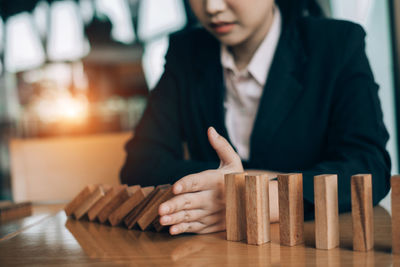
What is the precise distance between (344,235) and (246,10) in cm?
54

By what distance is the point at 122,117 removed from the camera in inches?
242

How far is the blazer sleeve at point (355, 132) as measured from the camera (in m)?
0.76

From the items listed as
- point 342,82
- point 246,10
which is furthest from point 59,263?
point 342,82

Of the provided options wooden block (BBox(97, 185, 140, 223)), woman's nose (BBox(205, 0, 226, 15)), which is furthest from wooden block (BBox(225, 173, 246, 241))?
woman's nose (BBox(205, 0, 226, 15))

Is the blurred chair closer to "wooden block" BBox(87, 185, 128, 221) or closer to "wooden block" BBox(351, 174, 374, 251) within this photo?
"wooden block" BBox(87, 185, 128, 221)

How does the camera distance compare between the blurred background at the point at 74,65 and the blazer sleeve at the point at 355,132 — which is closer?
the blazer sleeve at the point at 355,132

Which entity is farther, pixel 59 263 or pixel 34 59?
pixel 34 59

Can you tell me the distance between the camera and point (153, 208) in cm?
64

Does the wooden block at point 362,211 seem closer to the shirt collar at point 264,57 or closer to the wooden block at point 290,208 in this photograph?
the wooden block at point 290,208

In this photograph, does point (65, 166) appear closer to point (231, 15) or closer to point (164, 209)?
point (231, 15)

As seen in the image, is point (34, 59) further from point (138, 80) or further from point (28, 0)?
point (138, 80)

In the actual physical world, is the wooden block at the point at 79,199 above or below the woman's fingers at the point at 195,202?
below

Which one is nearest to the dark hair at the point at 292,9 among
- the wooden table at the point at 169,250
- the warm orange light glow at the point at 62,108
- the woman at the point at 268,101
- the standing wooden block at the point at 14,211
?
the woman at the point at 268,101

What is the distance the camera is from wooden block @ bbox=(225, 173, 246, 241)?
558 millimetres
